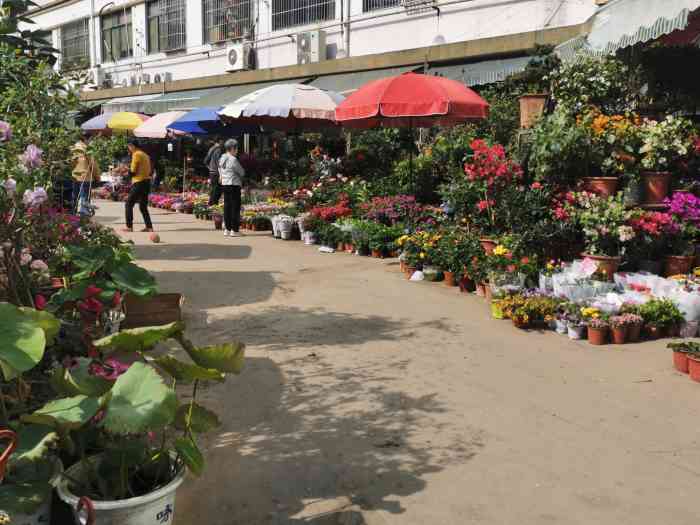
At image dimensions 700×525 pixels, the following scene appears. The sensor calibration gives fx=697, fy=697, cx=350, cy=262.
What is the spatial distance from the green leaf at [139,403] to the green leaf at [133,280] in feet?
6.72

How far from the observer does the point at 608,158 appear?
338 inches

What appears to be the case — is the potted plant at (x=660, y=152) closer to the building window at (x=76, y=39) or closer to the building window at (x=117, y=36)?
the building window at (x=117, y=36)

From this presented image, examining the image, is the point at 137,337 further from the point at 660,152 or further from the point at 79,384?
the point at 660,152

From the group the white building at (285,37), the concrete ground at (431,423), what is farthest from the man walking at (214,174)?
the concrete ground at (431,423)

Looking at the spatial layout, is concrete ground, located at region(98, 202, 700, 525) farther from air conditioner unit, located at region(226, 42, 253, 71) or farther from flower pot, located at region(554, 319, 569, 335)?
air conditioner unit, located at region(226, 42, 253, 71)

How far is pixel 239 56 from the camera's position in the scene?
22125mm

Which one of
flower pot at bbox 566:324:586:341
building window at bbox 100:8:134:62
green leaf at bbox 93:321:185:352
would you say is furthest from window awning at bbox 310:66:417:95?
green leaf at bbox 93:321:185:352

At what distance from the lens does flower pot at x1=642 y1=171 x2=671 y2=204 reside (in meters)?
8.36

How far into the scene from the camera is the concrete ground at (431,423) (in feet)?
11.5

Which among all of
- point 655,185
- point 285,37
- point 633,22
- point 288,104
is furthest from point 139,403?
point 285,37

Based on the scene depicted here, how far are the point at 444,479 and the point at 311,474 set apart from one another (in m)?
0.72

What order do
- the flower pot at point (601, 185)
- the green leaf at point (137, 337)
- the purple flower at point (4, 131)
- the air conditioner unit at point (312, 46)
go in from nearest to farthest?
the green leaf at point (137, 337) < the purple flower at point (4, 131) < the flower pot at point (601, 185) < the air conditioner unit at point (312, 46)

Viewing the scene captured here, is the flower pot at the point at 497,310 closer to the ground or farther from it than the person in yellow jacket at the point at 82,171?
closer to the ground

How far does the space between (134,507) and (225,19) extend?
74.7ft
